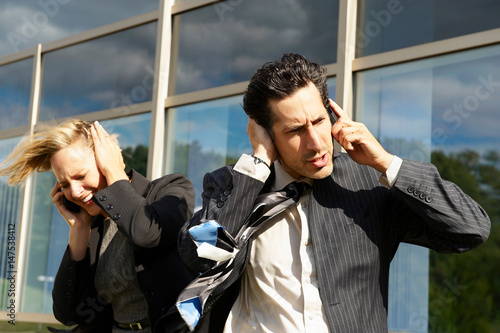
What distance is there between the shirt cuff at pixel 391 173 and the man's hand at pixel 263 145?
0.42m

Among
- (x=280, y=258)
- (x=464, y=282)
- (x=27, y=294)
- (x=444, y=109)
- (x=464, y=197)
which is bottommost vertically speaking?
(x=27, y=294)

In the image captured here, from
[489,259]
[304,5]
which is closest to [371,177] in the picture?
[489,259]

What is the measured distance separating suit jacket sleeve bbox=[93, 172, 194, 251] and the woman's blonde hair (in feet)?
1.36

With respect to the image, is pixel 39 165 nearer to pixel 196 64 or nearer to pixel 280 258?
pixel 280 258

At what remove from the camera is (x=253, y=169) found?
2.35 m

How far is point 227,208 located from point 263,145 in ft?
0.89

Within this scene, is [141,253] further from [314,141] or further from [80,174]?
[314,141]

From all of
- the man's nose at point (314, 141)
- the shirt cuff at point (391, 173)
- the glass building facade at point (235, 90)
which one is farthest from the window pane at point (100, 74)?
the shirt cuff at point (391, 173)

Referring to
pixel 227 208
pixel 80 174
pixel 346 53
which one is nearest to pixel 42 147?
pixel 80 174

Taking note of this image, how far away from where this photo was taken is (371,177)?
232cm

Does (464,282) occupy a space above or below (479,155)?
below

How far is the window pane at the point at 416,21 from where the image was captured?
4457mm

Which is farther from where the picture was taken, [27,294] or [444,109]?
[27,294]

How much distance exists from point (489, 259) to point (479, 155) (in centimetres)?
68
